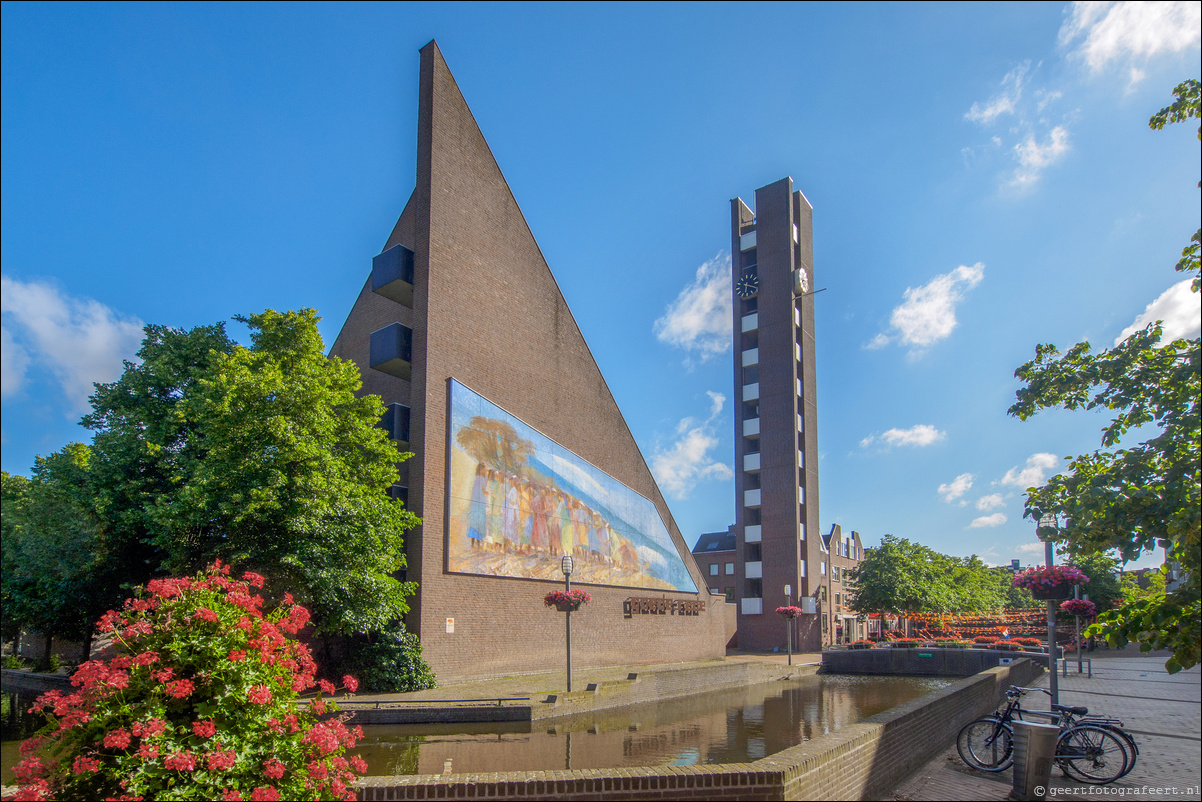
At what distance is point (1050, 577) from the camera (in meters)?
12.6

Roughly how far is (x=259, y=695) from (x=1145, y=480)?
23.8ft

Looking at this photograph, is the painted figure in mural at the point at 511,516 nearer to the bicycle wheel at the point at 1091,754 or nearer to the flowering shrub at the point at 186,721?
the bicycle wheel at the point at 1091,754

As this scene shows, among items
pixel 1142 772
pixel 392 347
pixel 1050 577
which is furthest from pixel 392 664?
pixel 1142 772

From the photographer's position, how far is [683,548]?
38.6 metres

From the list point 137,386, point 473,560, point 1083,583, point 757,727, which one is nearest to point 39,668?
point 137,386

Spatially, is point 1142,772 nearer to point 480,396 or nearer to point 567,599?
point 567,599

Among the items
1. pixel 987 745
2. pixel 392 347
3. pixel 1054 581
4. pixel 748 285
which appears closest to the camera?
pixel 987 745

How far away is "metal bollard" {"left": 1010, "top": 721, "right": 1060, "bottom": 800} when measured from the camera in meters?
8.30

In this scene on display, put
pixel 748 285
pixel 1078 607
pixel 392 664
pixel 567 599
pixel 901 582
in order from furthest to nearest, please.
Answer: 1. pixel 748 285
2. pixel 901 582
3. pixel 567 599
4. pixel 1078 607
5. pixel 392 664

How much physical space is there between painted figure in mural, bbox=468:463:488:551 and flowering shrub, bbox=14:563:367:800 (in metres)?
17.2

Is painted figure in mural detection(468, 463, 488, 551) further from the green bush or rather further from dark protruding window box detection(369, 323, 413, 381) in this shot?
dark protruding window box detection(369, 323, 413, 381)

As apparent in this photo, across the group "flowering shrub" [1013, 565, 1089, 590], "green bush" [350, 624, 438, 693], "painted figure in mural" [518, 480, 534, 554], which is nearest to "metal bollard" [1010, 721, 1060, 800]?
"flowering shrub" [1013, 565, 1089, 590]

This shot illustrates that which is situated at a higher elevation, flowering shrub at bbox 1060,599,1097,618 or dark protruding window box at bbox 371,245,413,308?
dark protruding window box at bbox 371,245,413,308

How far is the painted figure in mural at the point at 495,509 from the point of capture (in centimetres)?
2445
